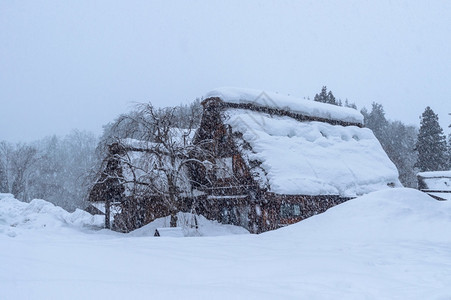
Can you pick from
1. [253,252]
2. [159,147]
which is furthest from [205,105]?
[253,252]

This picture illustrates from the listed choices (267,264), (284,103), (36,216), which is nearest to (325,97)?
(284,103)

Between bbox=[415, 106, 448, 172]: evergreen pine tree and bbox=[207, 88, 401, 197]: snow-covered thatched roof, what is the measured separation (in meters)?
19.4

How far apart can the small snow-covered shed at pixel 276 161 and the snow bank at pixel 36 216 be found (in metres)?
9.84

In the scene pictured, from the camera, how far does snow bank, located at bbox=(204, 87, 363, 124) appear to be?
2011 cm

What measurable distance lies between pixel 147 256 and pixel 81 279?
2.42 m

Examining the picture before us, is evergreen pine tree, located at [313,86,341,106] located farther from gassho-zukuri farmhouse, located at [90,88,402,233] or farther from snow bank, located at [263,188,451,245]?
snow bank, located at [263,188,451,245]

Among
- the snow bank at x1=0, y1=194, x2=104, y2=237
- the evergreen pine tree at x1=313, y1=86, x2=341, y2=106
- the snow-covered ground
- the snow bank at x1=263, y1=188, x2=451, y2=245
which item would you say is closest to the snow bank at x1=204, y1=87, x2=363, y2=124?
the snow bank at x1=263, y1=188, x2=451, y2=245

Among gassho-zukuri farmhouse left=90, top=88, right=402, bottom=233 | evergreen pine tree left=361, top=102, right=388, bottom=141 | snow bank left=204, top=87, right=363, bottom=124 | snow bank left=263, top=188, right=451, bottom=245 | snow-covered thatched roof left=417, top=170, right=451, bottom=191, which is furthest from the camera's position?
evergreen pine tree left=361, top=102, right=388, bottom=141

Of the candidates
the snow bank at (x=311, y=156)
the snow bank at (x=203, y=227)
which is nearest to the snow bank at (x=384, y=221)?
the snow bank at (x=311, y=156)

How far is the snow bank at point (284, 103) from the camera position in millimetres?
20109

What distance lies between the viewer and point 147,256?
6.66 m

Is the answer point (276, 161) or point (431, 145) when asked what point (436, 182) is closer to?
point (276, 161)

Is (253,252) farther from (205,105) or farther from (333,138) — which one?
(333,138)

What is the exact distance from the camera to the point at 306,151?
19.5m
